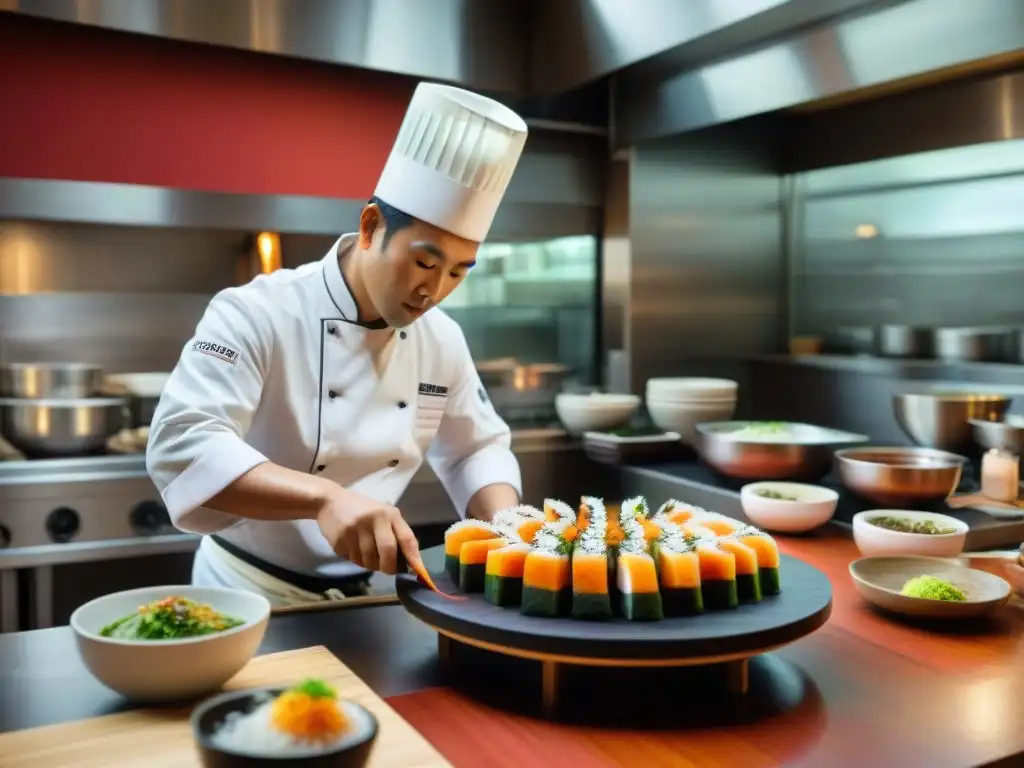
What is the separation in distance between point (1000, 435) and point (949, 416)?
151 millimetres

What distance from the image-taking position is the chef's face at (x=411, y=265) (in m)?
1.76

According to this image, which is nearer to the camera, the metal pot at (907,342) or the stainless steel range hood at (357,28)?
the stainless steel range hood at (357,28)

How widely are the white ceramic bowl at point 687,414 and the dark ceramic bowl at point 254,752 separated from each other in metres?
2.43

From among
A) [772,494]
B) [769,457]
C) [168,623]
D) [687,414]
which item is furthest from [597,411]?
[168,623]

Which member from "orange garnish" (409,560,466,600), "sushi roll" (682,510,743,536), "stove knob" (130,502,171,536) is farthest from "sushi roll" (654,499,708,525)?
"stove knob" (130,502,171,536)

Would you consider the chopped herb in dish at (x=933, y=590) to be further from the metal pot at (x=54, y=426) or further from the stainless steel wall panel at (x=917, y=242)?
the metal pot at (x=54, y=426)

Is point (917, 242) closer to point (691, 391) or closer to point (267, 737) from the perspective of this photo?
point (691, 391)

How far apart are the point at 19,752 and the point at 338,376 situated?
108 centimetres

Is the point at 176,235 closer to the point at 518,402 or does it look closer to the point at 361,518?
the point at 518,402

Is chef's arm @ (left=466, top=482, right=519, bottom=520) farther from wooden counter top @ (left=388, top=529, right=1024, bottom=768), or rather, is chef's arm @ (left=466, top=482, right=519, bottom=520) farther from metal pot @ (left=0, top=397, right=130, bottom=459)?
metal pot @ (left=0, top=397, right=130, bottom=459)

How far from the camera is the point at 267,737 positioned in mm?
860

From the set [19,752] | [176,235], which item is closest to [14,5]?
[176,235]

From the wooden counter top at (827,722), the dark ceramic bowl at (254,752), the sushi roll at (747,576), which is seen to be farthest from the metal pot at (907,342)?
the dark ceramic bowl at (254,752)

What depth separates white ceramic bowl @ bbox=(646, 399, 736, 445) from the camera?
127 inches
